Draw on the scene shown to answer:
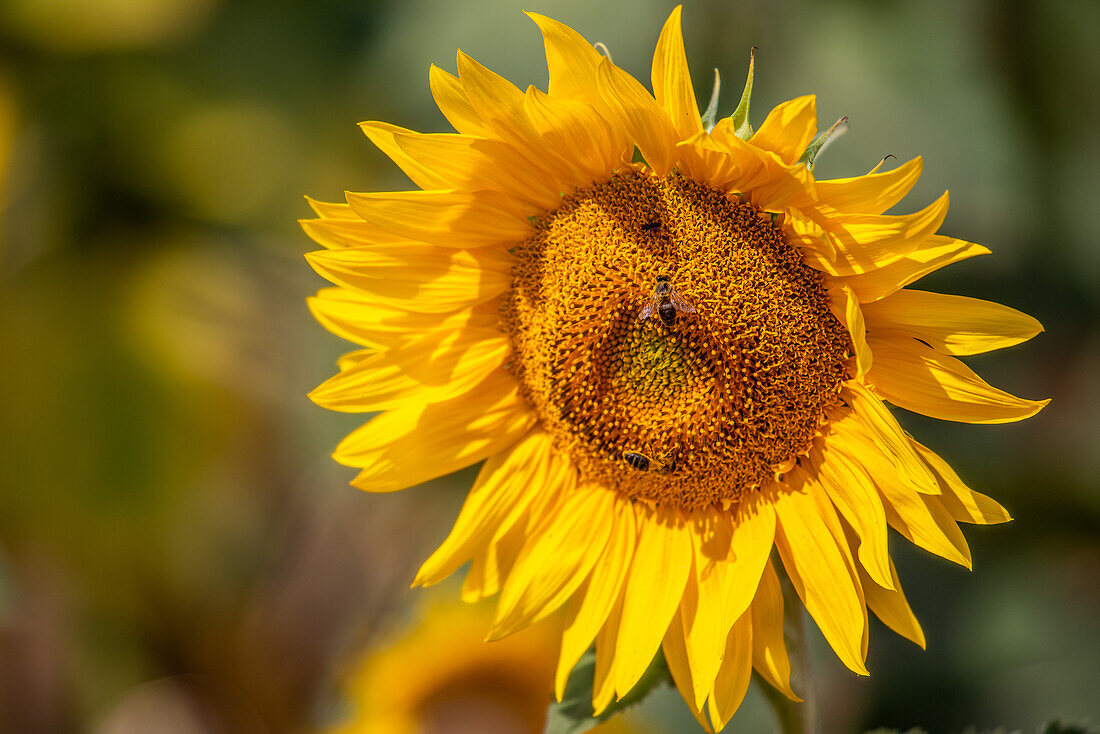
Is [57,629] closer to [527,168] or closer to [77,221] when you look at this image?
[77,221]

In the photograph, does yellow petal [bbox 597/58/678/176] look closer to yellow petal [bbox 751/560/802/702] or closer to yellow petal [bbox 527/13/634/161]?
yellow petal [bbox 527/13/634/161]

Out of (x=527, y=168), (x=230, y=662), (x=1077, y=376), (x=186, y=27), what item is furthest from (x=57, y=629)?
(x=1077, y=376)

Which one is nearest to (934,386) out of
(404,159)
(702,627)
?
(702,627)

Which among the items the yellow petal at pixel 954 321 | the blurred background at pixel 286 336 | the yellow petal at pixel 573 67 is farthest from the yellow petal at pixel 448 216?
the blurred background at pixel 286 336

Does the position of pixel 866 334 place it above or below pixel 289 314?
below

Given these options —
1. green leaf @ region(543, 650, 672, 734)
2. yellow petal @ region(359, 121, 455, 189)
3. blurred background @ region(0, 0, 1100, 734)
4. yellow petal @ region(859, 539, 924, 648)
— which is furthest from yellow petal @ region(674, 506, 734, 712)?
blurred background @ region(0, 0, 1100, 734)

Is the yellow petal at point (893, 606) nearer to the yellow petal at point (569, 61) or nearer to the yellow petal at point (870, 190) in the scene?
the yellow petal at point (870, 190)
